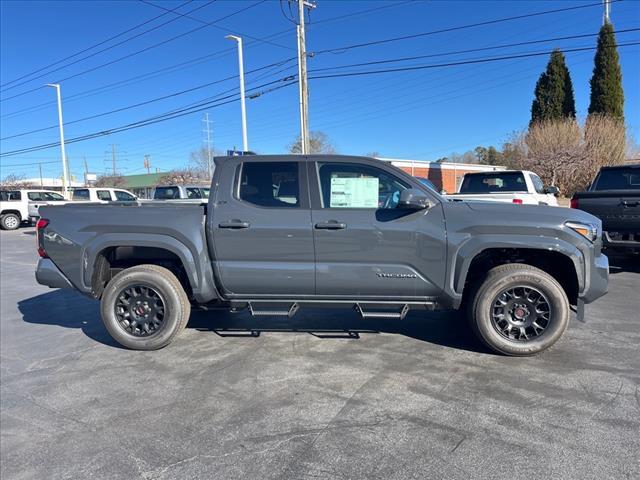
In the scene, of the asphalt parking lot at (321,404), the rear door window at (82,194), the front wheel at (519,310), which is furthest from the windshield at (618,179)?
the rear door window at (82,194)

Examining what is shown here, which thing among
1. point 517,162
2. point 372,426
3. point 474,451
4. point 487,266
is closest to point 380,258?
point 487,266

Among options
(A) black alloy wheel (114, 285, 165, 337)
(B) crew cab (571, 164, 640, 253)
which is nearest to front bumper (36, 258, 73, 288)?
(A) black alloy wheel (114, 285, 165, 337)

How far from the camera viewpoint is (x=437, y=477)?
A: 255 centimetres

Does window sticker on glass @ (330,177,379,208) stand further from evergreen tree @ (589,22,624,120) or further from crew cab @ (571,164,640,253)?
evergreen tree @ (589,22,624,120)

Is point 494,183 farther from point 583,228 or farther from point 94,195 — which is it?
point 94,195

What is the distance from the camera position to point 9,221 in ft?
72.2

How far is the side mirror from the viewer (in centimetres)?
405

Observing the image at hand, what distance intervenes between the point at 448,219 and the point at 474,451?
6.85 feet

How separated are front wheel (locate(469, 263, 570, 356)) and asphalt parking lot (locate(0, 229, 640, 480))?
0.61 feet

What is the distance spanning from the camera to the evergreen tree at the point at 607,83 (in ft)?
96.7

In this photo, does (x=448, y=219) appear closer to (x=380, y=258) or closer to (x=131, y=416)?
(x=380, y=258)

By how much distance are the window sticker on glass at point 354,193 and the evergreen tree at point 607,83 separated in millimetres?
31559

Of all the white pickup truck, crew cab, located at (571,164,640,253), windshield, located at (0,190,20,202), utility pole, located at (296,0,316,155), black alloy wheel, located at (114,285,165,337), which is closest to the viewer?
black alloy wheel, located at (114,285,165,337)

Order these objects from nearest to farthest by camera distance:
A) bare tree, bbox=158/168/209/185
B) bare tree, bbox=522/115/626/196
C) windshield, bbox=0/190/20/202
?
windshield, bbox=0/190/20/202 → bare tree, bbox=522/115/626/196 → bare tree, bbox=158/168/209/185
